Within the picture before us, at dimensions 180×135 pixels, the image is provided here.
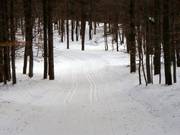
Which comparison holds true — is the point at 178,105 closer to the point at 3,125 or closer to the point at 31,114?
the point at 31,114

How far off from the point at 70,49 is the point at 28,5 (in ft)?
96.1

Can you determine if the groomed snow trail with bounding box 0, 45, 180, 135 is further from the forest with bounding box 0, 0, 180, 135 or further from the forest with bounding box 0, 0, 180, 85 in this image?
the forest with bounding box 0, 0, 180, 85

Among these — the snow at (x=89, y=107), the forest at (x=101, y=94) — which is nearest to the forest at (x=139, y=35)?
the forest at (x=101, y=94)

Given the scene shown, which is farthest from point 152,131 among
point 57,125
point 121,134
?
point 57,125

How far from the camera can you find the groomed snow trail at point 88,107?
42.8 ft

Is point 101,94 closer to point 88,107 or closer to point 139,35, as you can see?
point 139,35

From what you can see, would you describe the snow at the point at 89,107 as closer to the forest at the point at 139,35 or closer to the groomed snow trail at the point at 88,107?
the groomed snow trail at the point at 88,107

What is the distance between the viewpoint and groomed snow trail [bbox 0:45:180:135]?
42.8 feet

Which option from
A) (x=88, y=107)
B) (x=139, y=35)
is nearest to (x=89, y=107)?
(x=88, y=107)

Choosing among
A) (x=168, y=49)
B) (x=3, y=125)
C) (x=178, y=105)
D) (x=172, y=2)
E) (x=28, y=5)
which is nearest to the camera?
(x=3, y=125)

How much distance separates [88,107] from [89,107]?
47 millimetres

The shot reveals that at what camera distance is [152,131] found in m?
12.4

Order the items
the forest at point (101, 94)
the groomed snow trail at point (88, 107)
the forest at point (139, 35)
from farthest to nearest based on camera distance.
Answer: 1. the forest at point (139, 35)
2. the forest at point (101, 94)
3. the groomed snow trail at point (88, 107)

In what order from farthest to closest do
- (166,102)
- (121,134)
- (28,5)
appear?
1. (28,5)
2. (166,102)
3. (121,134)
